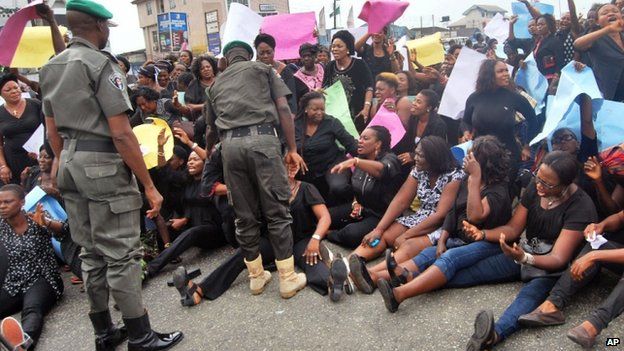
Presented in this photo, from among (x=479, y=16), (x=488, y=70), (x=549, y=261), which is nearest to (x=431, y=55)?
(x=488, y=70)

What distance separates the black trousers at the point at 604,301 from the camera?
2.53 metres

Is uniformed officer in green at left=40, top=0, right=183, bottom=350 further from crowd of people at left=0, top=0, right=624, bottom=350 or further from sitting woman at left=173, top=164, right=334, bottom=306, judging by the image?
sitting woman at left=173, top=164, right=334, bottom=306

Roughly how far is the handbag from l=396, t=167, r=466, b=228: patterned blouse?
0.84m

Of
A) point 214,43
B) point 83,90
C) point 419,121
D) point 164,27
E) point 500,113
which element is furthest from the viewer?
point 164,27

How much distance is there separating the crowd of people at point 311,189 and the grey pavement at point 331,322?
9cm

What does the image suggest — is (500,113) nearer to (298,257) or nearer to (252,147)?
(298,257)

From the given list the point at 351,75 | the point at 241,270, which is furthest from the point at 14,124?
the point at 351,75

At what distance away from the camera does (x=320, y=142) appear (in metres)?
4.72

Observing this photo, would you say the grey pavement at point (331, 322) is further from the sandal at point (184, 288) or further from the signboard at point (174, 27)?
the signboard at point (174, 27)

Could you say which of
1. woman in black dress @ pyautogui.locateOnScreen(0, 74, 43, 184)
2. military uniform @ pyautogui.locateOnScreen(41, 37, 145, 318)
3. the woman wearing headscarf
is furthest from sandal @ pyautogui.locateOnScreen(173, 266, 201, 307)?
the woman wearing headscarf

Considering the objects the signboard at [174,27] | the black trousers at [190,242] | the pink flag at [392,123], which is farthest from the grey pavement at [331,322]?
the signboard at [174,27]

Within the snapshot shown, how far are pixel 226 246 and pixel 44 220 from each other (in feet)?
5.43

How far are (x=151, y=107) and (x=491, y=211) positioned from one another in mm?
3722

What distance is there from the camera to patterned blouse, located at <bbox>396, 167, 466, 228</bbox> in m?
3.92
